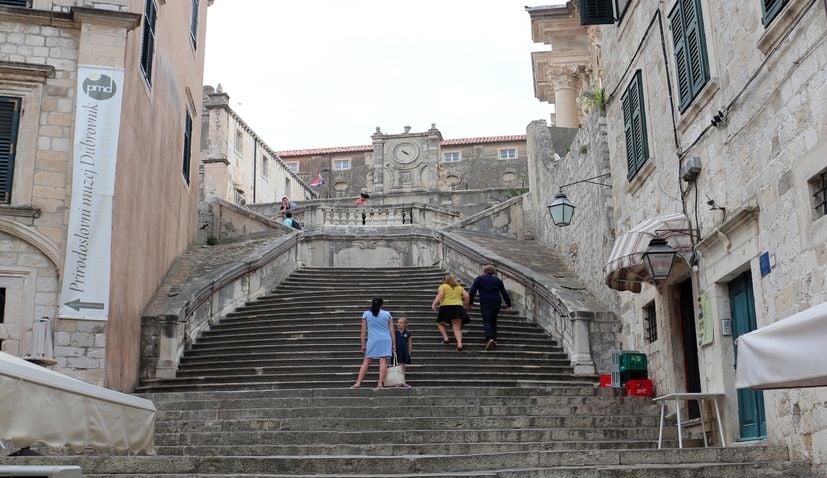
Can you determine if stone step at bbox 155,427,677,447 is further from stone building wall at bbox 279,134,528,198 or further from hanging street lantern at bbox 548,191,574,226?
stone building wall at bbox 279,134,528,198

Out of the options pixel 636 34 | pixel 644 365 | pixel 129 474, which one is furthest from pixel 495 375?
pixel 129 474

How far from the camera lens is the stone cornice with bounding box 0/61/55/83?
14.9m

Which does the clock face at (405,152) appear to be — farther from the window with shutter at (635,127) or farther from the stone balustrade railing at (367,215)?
the window with shutter at (635,127)

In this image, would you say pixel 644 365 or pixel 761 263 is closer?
pixel 761 263

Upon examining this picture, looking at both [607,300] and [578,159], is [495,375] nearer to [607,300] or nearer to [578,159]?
[607,300]

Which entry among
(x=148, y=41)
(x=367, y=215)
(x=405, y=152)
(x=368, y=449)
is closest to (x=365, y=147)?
(x=405, y=152)

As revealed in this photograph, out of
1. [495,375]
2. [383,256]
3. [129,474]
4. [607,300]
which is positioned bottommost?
[129,474]

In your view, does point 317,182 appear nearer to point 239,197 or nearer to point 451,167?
point 451,167

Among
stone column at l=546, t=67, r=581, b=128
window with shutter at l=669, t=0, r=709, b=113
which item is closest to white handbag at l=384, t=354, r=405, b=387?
window with shutter at l=669, t=0, r=709, b=113

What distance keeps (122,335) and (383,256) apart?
34.7 ft

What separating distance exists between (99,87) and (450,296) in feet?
21.0

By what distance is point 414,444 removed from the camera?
1048 cm

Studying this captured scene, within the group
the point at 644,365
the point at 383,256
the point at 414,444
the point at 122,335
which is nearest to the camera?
the point at 414,444

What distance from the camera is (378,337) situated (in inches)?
531
